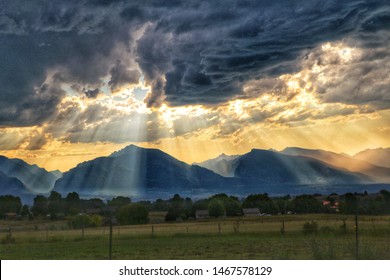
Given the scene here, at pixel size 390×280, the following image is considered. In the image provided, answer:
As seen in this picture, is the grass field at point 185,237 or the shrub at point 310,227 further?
the shrub at point 310,227

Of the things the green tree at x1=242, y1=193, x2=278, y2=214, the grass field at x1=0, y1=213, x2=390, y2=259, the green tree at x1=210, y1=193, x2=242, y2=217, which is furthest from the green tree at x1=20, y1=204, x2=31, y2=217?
the green tree at x1=242, y1=193, x2=278, y2=214

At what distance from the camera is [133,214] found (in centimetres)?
3122

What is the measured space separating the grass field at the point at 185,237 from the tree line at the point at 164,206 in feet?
2.49

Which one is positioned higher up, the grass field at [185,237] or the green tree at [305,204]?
the green tree at [305,204]

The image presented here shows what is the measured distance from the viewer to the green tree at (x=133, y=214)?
3053 cm

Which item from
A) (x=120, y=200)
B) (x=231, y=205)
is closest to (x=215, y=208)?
(x=231, y=205)

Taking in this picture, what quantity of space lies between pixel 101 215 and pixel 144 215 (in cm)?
291

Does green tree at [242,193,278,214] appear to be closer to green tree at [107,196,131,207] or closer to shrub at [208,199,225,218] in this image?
shrub at [208,199,225,218]

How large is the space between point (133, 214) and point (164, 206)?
223cm

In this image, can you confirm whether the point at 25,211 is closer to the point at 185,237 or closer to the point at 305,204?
the point at 185,237

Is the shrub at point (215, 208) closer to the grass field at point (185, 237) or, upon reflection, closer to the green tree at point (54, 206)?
the grass field at point (185, 237)

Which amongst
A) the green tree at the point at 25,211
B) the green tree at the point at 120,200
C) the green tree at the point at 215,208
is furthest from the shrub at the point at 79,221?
the green tree at the point at 215,208

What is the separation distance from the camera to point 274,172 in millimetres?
26391

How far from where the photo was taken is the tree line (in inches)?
1045
